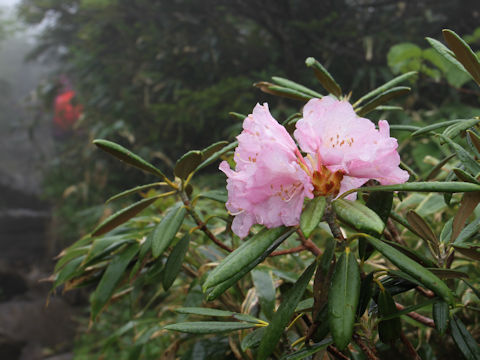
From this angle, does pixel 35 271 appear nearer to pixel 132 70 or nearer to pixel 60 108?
pixel 60 108

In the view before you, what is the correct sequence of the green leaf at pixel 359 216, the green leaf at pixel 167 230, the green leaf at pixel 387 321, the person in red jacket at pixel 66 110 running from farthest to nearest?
the person in red jacket at pixel 66 110, the green leaf at pixel 167 230, the green leaf at pixel 387 321, the green leaf at pixel 359 216

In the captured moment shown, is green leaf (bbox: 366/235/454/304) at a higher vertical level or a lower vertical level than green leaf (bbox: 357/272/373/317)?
higher

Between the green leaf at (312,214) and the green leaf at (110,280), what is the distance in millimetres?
396

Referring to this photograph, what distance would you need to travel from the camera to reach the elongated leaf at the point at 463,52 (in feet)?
1.31

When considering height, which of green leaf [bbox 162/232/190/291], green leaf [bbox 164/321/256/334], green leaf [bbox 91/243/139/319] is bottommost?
green leaf [bbox 91/243/139/319]

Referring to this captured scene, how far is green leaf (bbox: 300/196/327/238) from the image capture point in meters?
0.31

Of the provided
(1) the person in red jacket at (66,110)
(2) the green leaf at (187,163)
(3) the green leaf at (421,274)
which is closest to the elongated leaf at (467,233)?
(3) the green leaf at (421,274)

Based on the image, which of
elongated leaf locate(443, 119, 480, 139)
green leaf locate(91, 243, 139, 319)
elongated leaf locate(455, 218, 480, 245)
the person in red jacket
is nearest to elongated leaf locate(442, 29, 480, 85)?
elongated leaf locate(443, 119, 480, 139)

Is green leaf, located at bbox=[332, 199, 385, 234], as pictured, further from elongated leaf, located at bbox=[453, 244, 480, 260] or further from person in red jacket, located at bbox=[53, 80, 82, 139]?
person in red jacket, located at bbox=[53, 80, 82, 139]

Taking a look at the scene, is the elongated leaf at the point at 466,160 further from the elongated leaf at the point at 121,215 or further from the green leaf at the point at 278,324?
the elongated leaf at the point at 121,215

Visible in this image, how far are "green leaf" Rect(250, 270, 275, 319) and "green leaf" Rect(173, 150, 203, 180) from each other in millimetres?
226

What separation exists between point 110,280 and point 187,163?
27cm

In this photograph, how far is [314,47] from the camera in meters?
2.59

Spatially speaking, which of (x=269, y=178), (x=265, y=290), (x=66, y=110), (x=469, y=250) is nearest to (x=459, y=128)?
(x=469, y=250)
